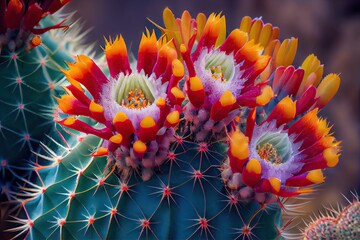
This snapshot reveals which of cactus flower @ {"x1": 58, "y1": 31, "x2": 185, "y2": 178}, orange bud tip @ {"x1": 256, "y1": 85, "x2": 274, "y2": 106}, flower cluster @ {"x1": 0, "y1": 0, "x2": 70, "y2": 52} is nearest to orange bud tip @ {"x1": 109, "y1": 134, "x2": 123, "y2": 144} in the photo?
cactus flower @ {"x1": 58, "y1": 31, "x2": 185, "y2": 178}

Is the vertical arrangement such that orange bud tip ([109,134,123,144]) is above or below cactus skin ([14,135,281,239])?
above

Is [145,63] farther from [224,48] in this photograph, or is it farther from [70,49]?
[70,49]

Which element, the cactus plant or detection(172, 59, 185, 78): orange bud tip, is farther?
the cactus plant

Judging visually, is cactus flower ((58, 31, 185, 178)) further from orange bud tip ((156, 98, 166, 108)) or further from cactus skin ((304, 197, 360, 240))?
cactus skin ((304, 197, 360, 240))

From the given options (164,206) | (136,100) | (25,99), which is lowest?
(25,99)

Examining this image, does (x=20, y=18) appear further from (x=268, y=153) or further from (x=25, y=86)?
(x=268, y=153)

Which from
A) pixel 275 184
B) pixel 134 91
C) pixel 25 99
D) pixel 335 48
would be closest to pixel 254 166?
pixel 275 184

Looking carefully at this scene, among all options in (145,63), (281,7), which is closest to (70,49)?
(145,63)
